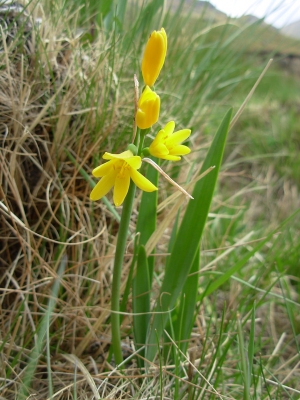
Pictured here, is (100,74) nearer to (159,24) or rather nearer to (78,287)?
(159,24)

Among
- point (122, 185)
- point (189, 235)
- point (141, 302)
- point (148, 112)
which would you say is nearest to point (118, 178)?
point (122, 185)

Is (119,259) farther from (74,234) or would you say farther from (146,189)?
(74,234)

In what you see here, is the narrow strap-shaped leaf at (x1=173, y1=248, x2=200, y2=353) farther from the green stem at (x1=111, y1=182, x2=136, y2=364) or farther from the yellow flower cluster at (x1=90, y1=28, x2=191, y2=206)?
the yellow flower cluster at (x1=90, y1=28, x2=191, y2=206)

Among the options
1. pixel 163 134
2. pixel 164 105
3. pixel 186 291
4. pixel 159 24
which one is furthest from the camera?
pixel 159 24

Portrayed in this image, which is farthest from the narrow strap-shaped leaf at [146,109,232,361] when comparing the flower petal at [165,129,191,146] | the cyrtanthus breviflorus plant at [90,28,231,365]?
the flower petal at [165,129,191,146]

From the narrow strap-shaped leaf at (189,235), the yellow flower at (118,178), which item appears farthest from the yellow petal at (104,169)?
the narrow strap-shaped leaf at (189,235)

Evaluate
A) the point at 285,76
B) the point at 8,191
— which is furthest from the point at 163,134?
the point at 285,76

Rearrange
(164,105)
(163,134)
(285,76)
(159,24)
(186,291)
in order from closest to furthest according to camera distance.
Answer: (163,134) → (186,291) → (164,105) → (159,24) → (285,76)
